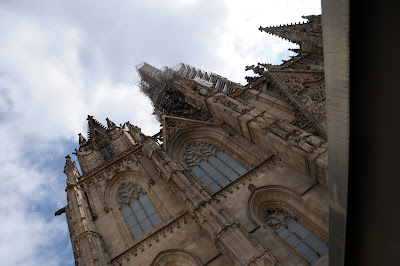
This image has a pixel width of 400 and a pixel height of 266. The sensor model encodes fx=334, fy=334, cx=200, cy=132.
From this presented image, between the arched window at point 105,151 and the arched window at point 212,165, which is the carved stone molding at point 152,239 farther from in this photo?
the arched window at point 105,151

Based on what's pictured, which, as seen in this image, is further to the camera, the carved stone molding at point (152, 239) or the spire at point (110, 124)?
the spire at point (110, 124)

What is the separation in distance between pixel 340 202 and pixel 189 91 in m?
19.2

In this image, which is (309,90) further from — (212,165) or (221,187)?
(221,187)

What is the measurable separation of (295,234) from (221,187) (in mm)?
4498

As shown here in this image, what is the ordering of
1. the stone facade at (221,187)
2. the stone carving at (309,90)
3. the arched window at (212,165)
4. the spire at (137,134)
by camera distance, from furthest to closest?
1. the spire at (137,134)
2. the stone carving at (309,90)
3. the arched window at (212,165)
4. the stone facade at (221,187)

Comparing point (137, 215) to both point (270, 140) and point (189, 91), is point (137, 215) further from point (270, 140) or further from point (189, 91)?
point (189, 91)

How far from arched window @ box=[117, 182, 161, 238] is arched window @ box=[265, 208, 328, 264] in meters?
5.54

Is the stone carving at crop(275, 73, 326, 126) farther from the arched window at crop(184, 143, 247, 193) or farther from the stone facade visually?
the arched window at crop(184, 143, 247, 193)

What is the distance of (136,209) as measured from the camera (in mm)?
17250

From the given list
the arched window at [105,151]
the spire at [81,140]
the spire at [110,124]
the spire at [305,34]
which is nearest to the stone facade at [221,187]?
the arched window at [105,151]

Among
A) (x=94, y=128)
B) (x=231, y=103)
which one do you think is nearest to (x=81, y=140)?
(x=94, y=128)

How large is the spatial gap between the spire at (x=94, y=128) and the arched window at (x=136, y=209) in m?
10.5

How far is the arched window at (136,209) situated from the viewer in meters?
16.1

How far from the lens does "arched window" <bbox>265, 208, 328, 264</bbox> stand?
1184cm
